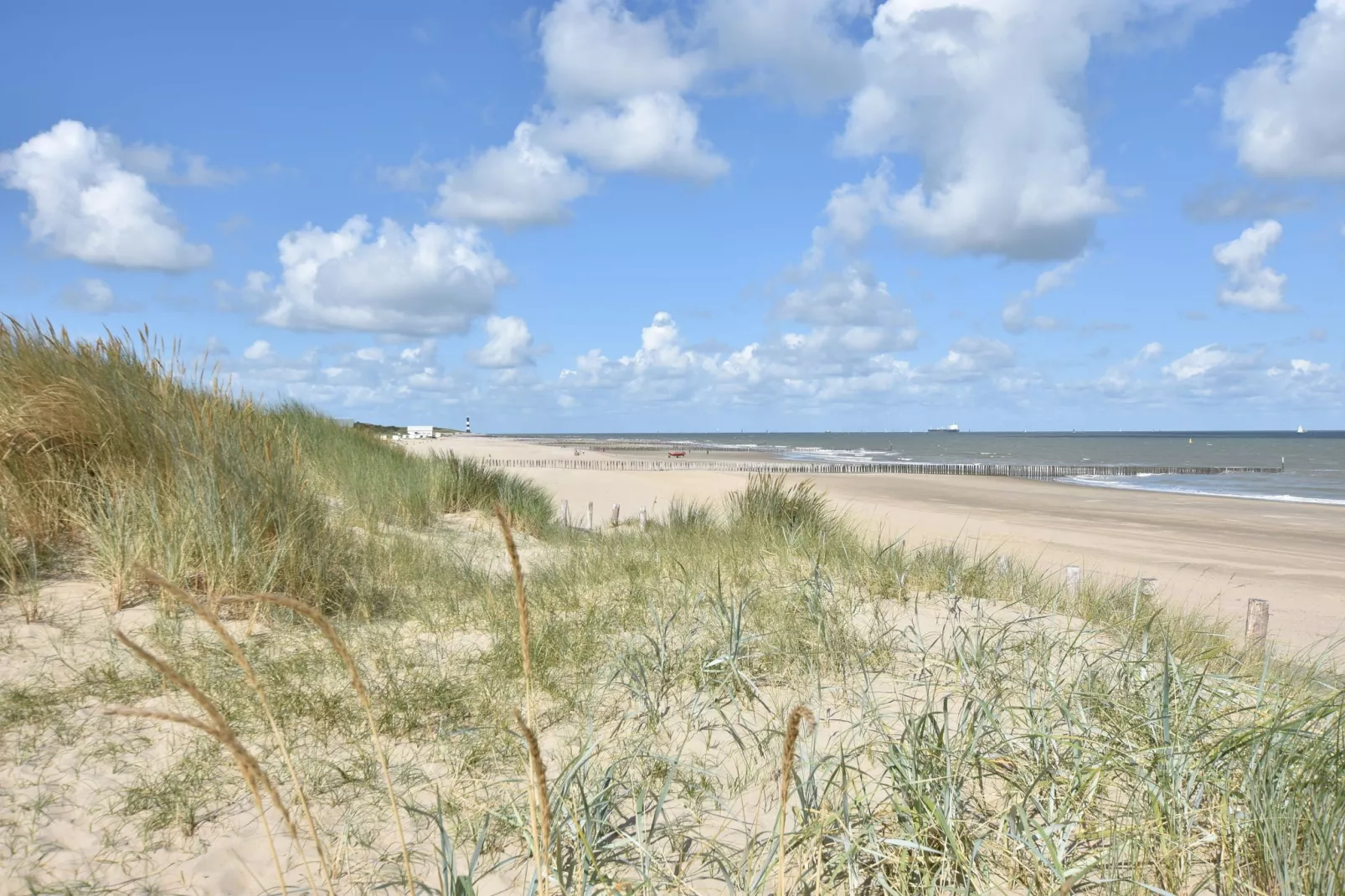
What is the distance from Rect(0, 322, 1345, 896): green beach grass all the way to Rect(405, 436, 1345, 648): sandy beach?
281 centimetres

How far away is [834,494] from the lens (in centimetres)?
2519

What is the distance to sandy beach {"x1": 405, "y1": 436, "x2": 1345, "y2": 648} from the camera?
10603 millimetres

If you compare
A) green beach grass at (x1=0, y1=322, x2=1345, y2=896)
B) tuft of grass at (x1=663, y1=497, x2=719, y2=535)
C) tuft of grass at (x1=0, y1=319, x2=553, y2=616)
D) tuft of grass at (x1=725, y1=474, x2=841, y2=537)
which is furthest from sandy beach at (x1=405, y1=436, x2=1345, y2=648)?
tuft of grass at (x1=0, y1=319, x2=553, y2=616)

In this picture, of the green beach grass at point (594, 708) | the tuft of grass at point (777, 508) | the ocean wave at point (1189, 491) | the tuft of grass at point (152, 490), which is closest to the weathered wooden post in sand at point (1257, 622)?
the green beach grass at point (594, 708)

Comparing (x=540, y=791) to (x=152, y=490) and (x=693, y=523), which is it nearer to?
(x=152, y=490)

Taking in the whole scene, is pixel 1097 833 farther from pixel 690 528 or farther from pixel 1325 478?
pixel 1325 478

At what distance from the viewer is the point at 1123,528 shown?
18.0 meters

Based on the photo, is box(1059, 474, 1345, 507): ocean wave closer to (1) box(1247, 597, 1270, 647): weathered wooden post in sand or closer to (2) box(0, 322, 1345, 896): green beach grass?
(1) box(1247, 597, 1270, 647): weathered wooden post in sand

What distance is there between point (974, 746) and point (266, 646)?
12.2ft

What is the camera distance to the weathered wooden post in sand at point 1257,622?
249 inches

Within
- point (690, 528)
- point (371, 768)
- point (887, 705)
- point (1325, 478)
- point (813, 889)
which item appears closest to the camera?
point (813, 889)

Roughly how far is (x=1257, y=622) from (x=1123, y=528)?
504 inches

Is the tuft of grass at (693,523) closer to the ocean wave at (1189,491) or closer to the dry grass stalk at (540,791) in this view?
the dry grass stalk at (540,791)

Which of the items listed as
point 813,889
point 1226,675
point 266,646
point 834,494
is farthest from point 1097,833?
point 834,494
